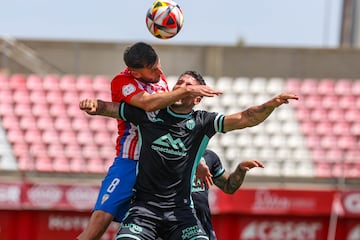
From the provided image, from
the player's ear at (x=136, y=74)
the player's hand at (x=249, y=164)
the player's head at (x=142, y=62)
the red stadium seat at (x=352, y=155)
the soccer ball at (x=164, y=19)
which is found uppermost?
the soccer ball at (x=164, y=19)

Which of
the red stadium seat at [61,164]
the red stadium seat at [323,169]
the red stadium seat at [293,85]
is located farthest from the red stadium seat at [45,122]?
the red stadium seat at [323,169]

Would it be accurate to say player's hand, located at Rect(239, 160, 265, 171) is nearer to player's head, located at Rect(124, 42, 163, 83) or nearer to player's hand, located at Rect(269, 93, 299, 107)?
player's hand, located at Rect(269, 93, 299, 107)

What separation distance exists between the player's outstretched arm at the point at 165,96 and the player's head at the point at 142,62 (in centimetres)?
21

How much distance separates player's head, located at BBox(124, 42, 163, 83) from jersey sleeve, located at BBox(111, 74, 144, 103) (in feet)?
0.27

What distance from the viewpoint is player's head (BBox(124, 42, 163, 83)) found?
27.1ft

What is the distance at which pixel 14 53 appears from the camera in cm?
2328

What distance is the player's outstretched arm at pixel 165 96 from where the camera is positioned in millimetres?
7785

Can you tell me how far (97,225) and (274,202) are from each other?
9.72 metres

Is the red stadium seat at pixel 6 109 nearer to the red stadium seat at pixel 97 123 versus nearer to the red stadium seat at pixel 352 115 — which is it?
the red stadium seat at pixel 97 123

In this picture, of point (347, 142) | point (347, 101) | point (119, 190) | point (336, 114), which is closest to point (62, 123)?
point (336, 114)

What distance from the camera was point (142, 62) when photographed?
827 cm

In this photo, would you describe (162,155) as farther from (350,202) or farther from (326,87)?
(326,87)

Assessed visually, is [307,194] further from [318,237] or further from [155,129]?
[155,129]

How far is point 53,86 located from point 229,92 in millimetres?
3927
